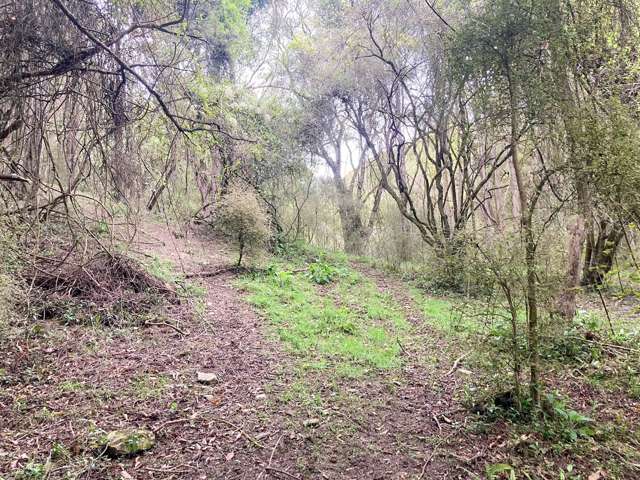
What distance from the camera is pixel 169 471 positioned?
2572 mm

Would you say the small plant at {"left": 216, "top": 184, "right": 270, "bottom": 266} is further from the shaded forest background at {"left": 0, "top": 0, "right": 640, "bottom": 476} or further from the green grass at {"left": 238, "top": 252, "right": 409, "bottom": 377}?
the shaded forest background at {"left": 0, "top": 0, "right": 640, "bottom": 476}

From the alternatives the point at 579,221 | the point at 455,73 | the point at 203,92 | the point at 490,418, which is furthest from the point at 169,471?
the point at 579,221

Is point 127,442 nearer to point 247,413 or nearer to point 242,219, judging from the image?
point 247,413

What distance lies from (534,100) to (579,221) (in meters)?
2.14

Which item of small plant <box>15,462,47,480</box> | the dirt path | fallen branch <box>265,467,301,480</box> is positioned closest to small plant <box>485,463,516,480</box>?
the dirt path

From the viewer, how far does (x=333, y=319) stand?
5.99 m

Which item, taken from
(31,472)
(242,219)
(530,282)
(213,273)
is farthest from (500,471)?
(213,273)

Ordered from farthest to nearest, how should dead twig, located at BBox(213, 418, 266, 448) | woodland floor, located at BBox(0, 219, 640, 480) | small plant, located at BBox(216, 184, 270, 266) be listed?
small plant, located at BBox(216, 184, 270, 266) < dead twig, located at BBox(213, 418, 266, 448) < woodland floor, located at BBox(0, 219, 640, 480)

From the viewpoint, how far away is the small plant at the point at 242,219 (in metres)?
8.37

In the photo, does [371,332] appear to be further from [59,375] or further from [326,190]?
[326,190]

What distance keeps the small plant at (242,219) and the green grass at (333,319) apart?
2.67ft

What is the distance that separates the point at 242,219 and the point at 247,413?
5489 millimetres

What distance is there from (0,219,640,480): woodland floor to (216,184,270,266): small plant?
3.71 m

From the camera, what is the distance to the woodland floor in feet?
8.61
